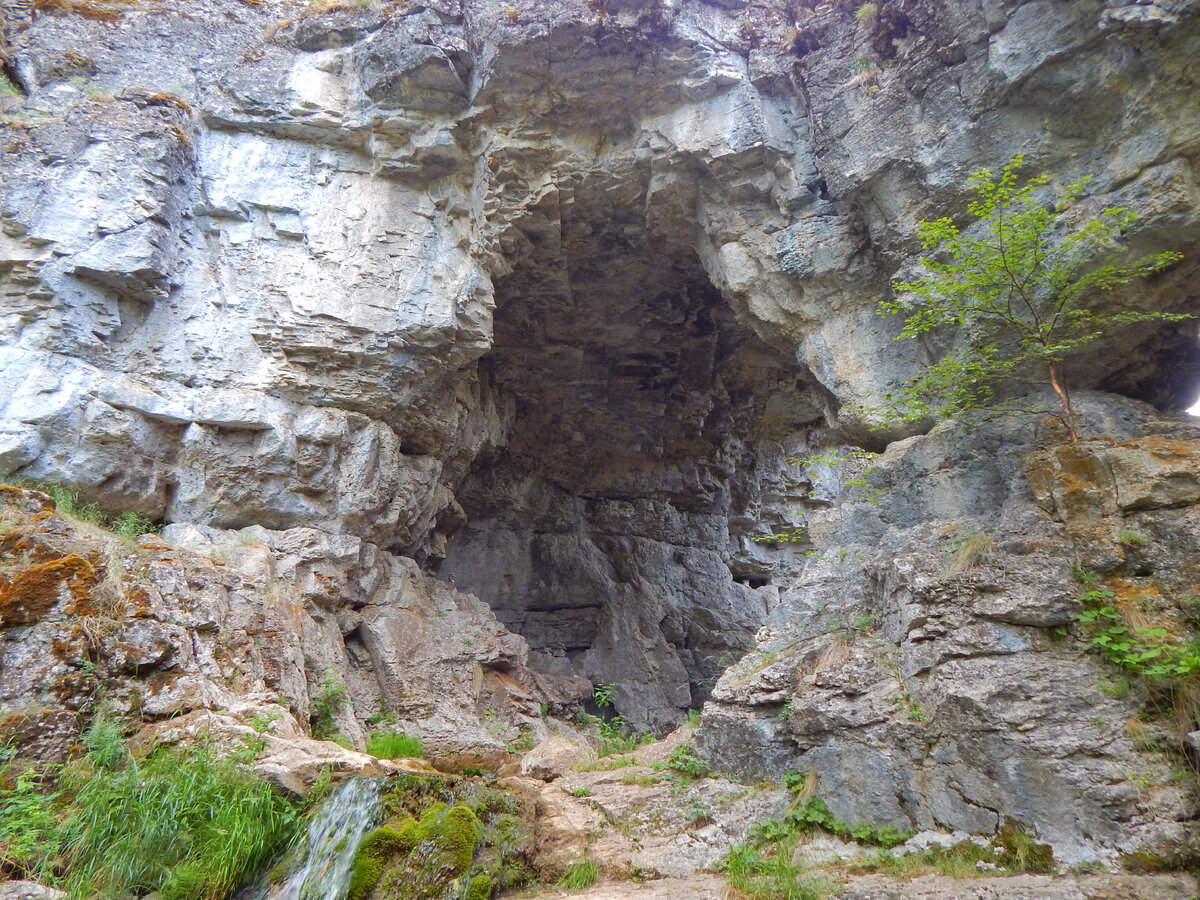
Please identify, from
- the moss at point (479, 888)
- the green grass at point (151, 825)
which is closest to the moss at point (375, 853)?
the moss at point (479, 888)

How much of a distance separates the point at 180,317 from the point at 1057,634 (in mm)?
10301

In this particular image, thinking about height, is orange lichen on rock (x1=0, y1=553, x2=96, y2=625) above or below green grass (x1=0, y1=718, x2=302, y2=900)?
above

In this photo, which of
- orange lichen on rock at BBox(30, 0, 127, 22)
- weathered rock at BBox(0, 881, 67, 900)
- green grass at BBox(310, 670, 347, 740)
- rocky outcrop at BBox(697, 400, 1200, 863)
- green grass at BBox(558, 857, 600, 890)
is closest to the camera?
weathered rock at BBox(0, 881, 67, 900)

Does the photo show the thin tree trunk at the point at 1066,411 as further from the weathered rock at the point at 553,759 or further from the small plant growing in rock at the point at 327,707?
the small plant growing in rock at the point at 327,707

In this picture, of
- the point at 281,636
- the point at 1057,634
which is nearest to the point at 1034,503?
the point at 1057,634

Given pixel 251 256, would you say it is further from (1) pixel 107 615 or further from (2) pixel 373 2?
(1) pixel 107 615

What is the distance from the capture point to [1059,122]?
23.5 ft

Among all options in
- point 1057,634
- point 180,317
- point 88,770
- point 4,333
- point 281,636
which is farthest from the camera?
point 180,317

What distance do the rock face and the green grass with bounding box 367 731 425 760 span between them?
0.89 ft

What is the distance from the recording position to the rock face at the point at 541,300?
5.72 m

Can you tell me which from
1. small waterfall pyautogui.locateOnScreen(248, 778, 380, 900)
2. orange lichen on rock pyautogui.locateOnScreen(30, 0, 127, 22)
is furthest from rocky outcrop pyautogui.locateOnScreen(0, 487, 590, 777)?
orange lichen on rock pyautogui.locateOnScreen(30, 0, 127, 22)

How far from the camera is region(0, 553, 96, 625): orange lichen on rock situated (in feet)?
18.4

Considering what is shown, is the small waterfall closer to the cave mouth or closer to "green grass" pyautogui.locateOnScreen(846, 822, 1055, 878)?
"green grass" pyautogui.locateOnScreen(846, 822, 1055, 878)

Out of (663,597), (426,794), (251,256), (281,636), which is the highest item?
(251,256)
